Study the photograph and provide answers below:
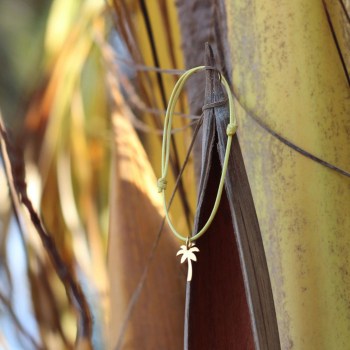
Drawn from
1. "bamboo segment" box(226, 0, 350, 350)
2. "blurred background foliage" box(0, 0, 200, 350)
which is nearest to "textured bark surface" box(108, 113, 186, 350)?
"blurred background foliage" box(0, 0, 200, 350)

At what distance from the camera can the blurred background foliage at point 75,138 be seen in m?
0.43

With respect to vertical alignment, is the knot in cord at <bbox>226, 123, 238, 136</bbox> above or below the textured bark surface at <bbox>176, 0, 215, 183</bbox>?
below

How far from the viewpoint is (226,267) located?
0.89 feet

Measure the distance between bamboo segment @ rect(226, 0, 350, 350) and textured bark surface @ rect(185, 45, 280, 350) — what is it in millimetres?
64

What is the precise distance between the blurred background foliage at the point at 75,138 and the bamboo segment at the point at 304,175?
0.46ft

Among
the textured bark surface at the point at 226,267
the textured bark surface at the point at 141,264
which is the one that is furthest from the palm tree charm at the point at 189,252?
the textured bark surface at the point at 141,264

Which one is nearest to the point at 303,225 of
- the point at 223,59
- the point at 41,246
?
the point at 223,59

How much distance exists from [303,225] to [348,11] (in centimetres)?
19

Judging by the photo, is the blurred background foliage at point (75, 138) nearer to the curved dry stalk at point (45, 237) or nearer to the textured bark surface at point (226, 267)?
the curved dry stalk at point (45, 237)

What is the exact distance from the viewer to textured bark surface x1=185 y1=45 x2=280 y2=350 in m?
0.23

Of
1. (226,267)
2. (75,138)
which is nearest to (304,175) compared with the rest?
(226,267)

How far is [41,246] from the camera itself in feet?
1.43

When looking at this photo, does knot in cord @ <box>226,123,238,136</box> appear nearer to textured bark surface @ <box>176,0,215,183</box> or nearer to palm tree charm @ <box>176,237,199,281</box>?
palm tree charm @ <box>176,237,199,281</box>

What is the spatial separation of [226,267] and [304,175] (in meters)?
0.10
